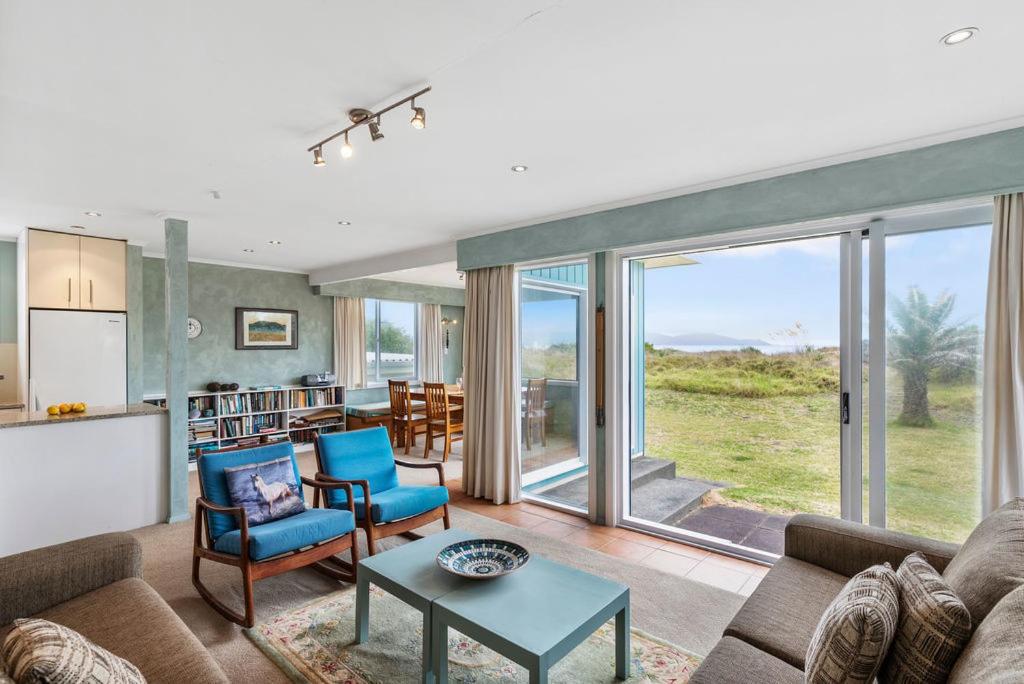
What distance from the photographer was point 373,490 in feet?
11.7

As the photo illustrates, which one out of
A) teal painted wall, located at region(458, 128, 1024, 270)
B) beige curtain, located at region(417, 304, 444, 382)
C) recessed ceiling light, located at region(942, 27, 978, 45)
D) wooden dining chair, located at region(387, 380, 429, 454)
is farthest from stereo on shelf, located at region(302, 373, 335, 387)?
recessed ceiling light, located at region(942, 27, 978, 45)

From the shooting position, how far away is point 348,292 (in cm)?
736

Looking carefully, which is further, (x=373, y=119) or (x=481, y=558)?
(x=481, y=558)

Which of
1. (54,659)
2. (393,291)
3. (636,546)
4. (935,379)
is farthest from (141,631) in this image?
(393,291)

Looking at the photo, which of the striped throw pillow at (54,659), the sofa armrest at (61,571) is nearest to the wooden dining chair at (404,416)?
the sofa armrest at (61,571)

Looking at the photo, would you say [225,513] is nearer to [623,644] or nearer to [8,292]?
[623,644]

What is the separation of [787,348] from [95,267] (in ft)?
19.3

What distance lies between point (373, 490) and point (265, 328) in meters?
4.05

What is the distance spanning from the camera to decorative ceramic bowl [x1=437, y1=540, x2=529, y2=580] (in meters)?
2.22

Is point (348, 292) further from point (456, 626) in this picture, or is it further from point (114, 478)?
point (456, 626)

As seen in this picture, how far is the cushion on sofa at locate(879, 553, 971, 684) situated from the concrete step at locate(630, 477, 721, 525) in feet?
8.95

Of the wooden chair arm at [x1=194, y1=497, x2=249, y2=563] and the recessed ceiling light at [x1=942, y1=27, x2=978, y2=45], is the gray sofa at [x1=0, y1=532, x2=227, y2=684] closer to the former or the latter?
the wooden chair arm at [x1=194, y1=497, x2=249, y2=563]

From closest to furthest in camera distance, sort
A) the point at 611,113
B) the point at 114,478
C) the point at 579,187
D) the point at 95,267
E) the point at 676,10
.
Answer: the point at 676,10 < the point at 611,113 < the point at 579,187 < the point at 114,478 < the point at 95,267

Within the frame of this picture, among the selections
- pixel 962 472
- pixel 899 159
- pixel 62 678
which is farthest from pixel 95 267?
pixel 962 472
